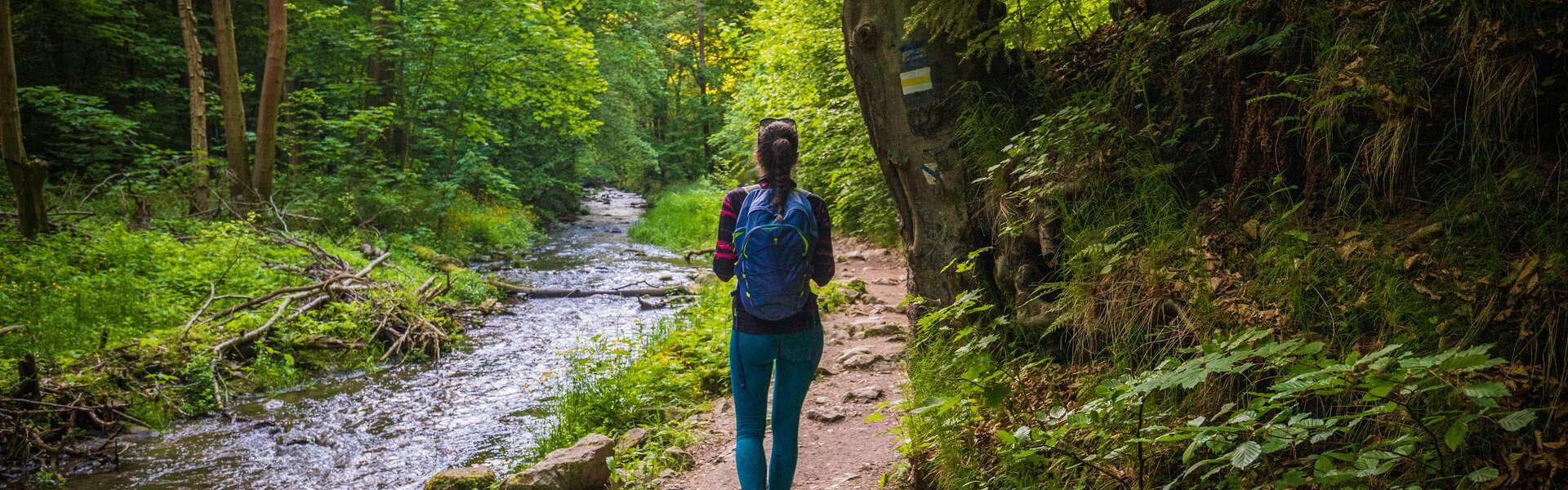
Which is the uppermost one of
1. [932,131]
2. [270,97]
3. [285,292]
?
[270,97]

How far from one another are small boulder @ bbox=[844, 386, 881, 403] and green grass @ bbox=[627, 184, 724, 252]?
1263 centimetres

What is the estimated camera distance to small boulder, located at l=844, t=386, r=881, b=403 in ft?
17.7

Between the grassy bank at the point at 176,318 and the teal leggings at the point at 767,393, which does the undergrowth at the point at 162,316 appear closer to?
the grassy bank at the point at 176,318

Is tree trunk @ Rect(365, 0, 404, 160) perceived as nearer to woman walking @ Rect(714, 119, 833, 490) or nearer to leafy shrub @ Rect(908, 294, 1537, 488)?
woman walking @ Rect(714, 119, 833, 490)

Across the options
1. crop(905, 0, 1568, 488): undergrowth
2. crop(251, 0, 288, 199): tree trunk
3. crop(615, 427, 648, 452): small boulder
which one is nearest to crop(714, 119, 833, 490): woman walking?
crop(905, 0, 1568, 488): undergrowth

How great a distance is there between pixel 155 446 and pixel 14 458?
85cm

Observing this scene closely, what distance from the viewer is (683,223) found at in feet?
74.0

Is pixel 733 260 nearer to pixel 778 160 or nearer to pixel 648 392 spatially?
pixel 778 160

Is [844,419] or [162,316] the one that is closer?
[844,419]

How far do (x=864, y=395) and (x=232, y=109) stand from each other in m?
13.0

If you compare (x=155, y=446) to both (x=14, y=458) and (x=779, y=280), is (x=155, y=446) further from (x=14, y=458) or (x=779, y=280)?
(x=779, y=280)

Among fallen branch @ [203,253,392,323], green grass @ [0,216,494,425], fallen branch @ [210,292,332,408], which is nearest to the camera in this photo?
green grass @ [0,216,494,425]

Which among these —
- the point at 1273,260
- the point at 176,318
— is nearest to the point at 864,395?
the point at 1273,260

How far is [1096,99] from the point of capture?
3924mm
